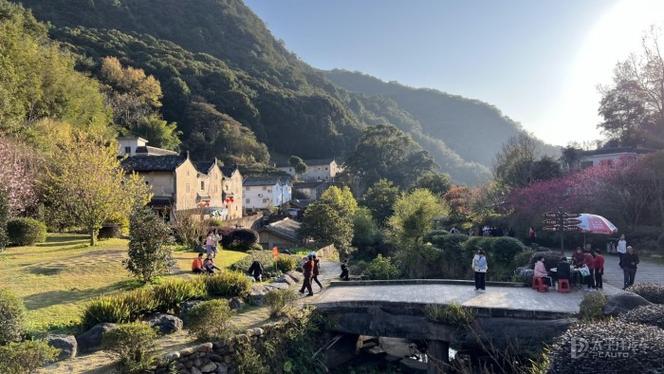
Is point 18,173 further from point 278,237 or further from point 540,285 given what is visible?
point 540,285

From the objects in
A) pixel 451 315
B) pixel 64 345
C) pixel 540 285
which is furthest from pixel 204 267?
pixel 540 285

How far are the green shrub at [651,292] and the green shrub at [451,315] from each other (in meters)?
5.32

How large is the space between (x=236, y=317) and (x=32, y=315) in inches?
216

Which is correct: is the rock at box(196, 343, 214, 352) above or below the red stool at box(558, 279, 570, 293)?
below

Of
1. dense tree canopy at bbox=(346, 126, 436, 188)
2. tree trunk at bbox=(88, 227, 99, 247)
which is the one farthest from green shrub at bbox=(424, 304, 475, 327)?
dense tree canopy at bbox=(346, 126, 436, 188)

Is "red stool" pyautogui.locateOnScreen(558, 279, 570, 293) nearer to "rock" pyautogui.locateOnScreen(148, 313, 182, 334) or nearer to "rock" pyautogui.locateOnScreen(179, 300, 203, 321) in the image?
"rock" pyautogui.locateOnScreen(179, 300, 203, 321)

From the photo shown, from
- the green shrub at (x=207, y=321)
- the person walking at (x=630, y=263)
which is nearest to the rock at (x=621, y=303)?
the person walking at (x=630, y=263)

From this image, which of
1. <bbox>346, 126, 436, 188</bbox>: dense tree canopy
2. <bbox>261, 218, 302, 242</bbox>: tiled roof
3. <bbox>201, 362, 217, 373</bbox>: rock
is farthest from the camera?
<bbox>346, 126, 436, 188</bbox>: dense tree canopy

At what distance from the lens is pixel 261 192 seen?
212 feet

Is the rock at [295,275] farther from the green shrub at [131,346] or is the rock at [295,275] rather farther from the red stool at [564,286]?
the red stool at [564,286]

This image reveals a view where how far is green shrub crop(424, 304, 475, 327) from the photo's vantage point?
1205 cm

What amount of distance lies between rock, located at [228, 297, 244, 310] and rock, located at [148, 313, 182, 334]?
6.82 ft

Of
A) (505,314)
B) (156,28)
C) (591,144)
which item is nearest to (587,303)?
(505,314)

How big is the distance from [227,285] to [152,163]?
26059mm
